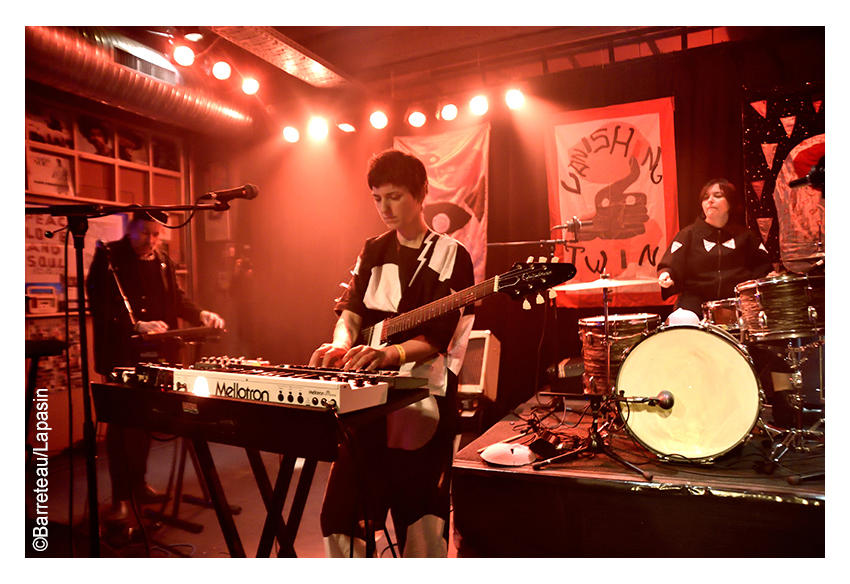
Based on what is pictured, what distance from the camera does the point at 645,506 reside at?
1.81m

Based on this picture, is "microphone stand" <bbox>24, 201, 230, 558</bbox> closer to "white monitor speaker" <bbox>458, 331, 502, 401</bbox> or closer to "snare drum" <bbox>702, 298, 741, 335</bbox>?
"white monitor speaker" <bbox>458, 331, 502, 401</bbox>

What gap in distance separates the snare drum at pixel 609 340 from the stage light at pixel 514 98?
1.81 m

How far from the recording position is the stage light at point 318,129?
12.9 feet

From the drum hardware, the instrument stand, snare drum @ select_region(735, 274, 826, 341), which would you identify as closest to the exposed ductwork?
the instrument stand

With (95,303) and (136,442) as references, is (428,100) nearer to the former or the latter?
(95,303)

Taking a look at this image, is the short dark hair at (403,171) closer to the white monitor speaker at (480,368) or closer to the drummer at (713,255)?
the white monitor speaker at (480,368)

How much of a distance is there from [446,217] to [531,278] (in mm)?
2195

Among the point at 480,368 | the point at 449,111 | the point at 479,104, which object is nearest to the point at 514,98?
the point at 479,104

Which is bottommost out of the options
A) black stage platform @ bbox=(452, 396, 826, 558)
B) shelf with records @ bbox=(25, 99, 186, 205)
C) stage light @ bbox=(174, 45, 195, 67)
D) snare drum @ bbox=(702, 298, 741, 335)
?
black stage platform @ bbox=(452, 396, 826, 558)

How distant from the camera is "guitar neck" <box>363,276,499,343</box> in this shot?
6.15 ft

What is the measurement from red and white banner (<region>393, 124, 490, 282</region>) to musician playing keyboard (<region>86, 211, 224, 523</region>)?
1846 millimetres

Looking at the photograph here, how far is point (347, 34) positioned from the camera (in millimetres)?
4281

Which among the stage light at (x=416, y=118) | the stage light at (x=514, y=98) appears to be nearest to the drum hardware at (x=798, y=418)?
the stage light at (x=514, y=98)
